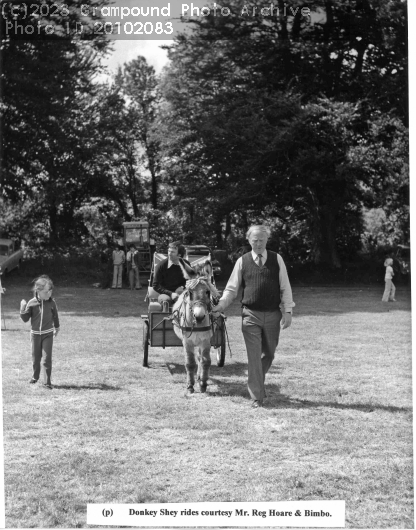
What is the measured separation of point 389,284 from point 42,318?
13514 mm

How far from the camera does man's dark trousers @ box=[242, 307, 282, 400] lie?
8.00m

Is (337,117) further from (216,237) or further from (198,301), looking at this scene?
(198,301)

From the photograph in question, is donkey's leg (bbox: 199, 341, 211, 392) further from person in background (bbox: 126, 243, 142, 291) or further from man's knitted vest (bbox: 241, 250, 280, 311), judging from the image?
person in background (bbox: 126, 243, 142, 291)

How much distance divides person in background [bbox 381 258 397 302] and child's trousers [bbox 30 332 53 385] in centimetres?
1190

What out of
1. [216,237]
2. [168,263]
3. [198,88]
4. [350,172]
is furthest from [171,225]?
[168,263]

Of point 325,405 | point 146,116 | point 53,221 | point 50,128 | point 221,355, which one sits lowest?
point 325,405

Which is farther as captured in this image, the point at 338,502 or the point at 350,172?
the point at 350,172

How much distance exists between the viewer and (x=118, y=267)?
79.2ft

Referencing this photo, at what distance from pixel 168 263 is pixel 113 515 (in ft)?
18.4

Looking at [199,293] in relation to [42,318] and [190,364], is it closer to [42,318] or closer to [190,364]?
[190,364]

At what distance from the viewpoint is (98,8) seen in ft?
20.4

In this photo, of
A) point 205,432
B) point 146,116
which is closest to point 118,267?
point 146,116

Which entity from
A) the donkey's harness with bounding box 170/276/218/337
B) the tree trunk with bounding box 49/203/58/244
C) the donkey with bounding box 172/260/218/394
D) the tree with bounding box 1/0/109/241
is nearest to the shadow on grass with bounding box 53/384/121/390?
the donkey with bounding box 172/260/218/394

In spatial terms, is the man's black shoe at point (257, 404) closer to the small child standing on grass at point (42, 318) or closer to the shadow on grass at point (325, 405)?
the shadow on grass at point (325, 405)
